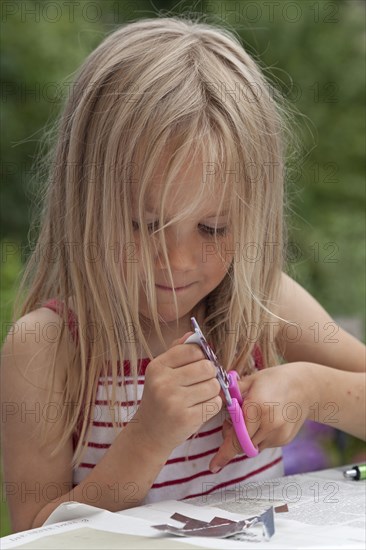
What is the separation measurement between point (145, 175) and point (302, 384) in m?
0.34

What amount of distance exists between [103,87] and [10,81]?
161 centimetres

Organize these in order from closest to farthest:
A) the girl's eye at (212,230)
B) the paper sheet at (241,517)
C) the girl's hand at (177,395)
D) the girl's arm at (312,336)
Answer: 1. the paper sheet at (241,517)
2. the girl's hand at (177,395)
3. the girl's eye at (212,230)
4. the girl's arm at (312,336)

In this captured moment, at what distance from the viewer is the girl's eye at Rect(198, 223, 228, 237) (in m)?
1.02

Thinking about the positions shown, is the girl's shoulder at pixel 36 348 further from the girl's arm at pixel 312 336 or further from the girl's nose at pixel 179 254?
the girl's arm at pixel 312 336

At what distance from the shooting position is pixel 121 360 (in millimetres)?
1093

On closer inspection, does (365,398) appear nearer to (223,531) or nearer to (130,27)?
(223,531)

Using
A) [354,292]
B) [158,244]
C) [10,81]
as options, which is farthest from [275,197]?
[10,81]

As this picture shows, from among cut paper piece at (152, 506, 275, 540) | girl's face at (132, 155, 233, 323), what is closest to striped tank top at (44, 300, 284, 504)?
girl's face at (132, 155, 233, 323)

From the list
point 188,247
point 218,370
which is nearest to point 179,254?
point 188,247

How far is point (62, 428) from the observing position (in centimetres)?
104

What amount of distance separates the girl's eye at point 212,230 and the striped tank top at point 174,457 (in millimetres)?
210

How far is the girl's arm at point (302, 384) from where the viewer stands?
1.02m

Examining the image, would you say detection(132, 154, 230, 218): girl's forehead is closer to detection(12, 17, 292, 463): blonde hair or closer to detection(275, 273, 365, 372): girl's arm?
detection(12, 17, 292, 463): blonde hair

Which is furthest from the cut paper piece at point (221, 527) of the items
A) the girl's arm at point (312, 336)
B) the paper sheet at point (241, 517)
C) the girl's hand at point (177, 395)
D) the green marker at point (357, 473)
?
the girl's arm at point (312, 336)
